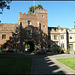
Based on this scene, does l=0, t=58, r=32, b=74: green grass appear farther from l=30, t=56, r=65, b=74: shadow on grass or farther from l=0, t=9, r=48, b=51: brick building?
l=0, t=9, r=48, b=51: brick building

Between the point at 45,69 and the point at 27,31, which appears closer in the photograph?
the point at 45,69

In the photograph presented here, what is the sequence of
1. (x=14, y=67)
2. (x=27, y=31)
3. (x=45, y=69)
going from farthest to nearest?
(x=27, y=31)
(x=14, y=67)
(x=45, y=69)

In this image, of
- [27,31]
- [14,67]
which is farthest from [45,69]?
[27,31]

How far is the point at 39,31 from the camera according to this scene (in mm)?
43406

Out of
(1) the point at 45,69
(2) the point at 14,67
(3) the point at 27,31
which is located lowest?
(1) the point at 45,69

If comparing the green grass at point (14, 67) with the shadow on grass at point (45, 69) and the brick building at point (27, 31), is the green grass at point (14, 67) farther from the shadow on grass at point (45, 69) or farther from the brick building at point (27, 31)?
the brick building at point (27, 31)

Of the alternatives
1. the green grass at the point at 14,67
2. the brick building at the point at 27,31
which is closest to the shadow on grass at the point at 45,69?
the green grass at the point at 14,67

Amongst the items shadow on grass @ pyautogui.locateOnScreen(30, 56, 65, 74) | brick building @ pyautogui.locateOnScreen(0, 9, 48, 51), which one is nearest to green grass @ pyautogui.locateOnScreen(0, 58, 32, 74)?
shadow on grass @ pyautogui.locateOnScreen(30, 56, 65, 74)

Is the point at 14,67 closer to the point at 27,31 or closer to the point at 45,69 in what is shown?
the point at 45,69

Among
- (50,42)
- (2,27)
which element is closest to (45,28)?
(50,42)

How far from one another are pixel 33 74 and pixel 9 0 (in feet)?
38.8

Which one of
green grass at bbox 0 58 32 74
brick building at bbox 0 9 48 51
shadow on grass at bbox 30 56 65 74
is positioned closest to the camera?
green grass at bbox 0 58 32 74

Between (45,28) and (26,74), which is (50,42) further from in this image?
(26,74)

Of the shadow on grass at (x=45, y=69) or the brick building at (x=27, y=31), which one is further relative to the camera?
the brick building at (x=27, y=31)
